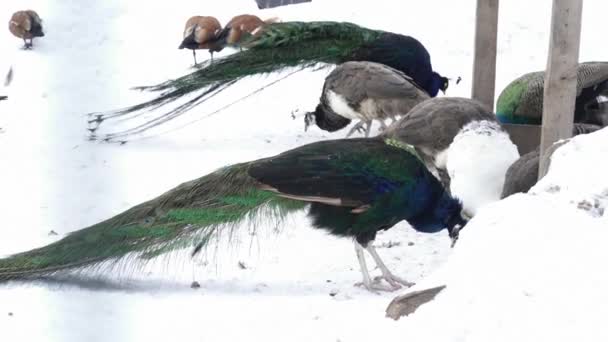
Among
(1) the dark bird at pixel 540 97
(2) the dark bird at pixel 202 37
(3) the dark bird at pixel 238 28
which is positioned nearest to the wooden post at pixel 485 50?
(1) the dark bird at pixel 540 97

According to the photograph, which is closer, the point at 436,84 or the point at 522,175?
the point at 522,175

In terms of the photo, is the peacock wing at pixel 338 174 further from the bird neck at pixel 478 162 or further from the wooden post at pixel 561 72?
the wooden post at pixel 561 72

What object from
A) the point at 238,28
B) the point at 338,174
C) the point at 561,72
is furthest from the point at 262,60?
the point at 561,72

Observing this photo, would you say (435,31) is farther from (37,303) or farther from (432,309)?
(432,309)

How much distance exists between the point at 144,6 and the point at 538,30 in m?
3.74

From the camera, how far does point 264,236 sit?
4.06 meters

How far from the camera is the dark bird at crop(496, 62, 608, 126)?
16.7 feet

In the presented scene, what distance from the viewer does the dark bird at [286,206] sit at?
3707 millimetres

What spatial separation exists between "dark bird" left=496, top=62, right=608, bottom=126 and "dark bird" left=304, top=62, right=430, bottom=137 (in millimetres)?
501

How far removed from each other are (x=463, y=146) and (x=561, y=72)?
0.66 metres

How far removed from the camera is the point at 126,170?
5.39 m

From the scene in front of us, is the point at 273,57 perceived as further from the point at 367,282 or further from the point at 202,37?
the point at 367,282

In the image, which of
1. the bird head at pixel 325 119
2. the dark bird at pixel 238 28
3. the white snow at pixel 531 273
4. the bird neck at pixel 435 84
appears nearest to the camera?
the white snow at pixel 531 273

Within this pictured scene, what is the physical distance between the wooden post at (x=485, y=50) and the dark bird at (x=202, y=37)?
2.93 m
